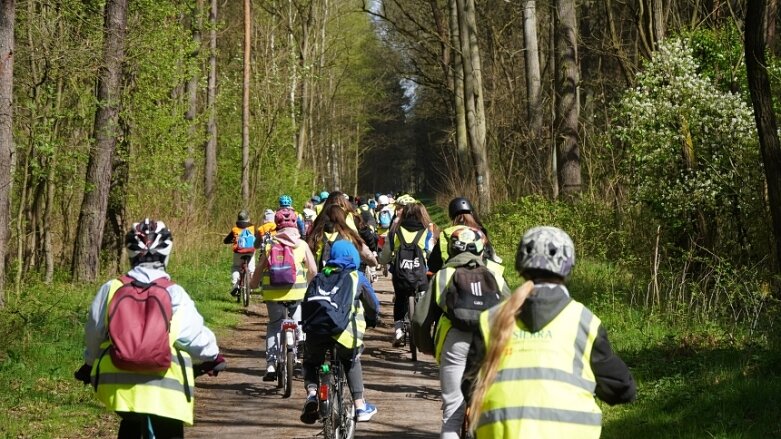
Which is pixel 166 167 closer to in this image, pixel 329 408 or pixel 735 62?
pixel 735 62

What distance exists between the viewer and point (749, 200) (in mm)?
14852

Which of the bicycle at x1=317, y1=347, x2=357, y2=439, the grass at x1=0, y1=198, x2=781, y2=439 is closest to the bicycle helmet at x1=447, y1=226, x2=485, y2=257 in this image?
the bicycle at x1=317, y1=347, x2=357, y2=439

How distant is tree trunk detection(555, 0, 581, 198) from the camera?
24.8 m

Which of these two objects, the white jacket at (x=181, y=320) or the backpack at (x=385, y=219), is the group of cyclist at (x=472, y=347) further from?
the backpack at (x=385, y=219)

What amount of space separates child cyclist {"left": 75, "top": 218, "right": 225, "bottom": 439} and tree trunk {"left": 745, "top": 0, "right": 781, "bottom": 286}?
743 cm

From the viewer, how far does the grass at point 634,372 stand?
8.70 meters

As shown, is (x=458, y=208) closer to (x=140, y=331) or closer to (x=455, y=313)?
(x=455, y=313)

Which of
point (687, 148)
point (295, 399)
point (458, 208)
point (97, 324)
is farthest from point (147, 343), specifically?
point (687, 148)

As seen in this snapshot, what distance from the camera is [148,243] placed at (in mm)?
5605

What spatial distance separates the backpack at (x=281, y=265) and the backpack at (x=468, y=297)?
14.0 feet

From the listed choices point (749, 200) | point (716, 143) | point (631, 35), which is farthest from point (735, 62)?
point (631, 35)

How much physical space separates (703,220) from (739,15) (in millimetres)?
6480

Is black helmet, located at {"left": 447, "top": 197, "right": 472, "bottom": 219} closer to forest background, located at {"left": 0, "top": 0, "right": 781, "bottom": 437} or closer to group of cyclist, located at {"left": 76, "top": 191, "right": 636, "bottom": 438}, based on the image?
group of cyclist, located at {"left": 76, "top": 191, "right": 636, "bottom": 438}

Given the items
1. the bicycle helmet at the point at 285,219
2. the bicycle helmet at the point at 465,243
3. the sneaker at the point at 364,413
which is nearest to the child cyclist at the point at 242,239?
the bicycle helmet at the point at 285,219
